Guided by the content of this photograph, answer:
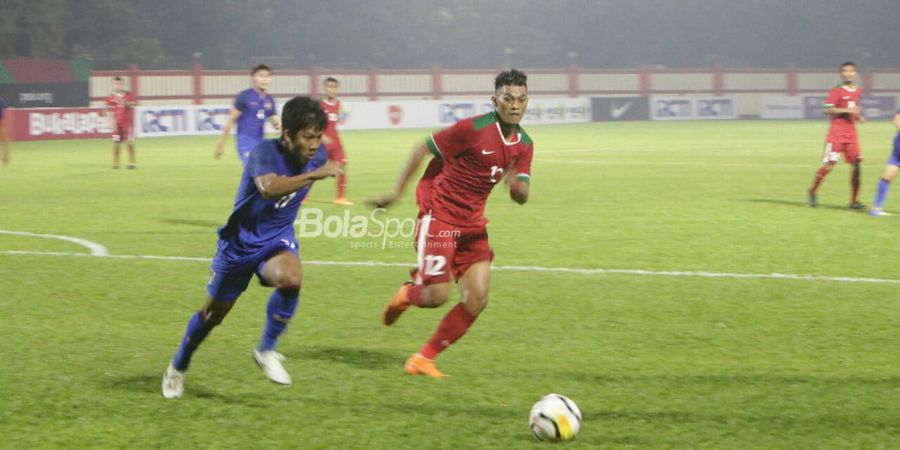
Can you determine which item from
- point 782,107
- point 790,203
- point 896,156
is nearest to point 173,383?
point 896,156

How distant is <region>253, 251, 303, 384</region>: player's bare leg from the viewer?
6004mm

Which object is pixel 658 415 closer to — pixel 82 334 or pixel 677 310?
pixel 677 310

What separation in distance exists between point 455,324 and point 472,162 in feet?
3.24

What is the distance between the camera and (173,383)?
19.7ft

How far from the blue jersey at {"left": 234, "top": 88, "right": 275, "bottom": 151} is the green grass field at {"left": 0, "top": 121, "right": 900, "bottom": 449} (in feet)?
3.61

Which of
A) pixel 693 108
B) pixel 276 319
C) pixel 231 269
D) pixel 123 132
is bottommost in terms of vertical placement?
pixel 276 319

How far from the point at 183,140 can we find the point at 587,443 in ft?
115

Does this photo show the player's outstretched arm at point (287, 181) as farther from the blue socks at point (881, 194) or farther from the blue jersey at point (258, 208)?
the blue socks at point (881, 194)

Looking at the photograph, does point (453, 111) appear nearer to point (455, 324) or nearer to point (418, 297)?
point (418, 297)

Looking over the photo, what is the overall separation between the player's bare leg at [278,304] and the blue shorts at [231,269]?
6 centimetres

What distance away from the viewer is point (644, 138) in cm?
3812

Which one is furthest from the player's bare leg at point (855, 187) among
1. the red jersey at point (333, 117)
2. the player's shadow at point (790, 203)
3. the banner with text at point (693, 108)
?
the banner with text at point (693, 108)

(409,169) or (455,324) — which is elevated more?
(409,169)

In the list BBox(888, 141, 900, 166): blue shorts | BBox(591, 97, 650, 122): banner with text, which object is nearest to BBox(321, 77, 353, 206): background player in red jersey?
BBox(888, 141, 900, 166): blue shorts
